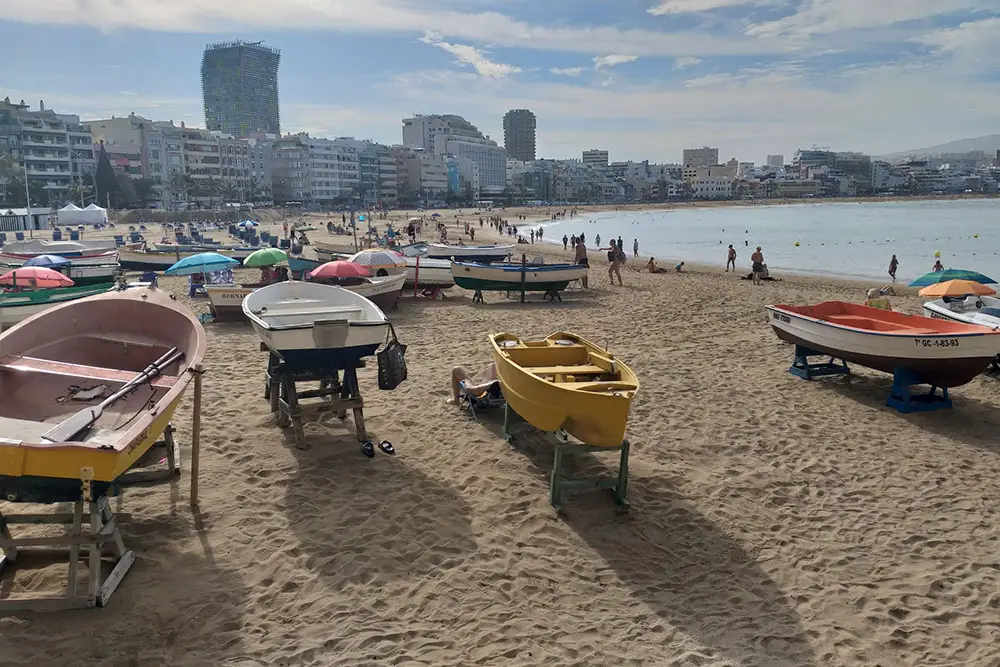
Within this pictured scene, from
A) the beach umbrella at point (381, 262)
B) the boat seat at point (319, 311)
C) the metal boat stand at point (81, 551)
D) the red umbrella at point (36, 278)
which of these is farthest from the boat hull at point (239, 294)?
the metal boat stand at point (81, 551)

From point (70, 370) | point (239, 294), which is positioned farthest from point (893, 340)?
point (239, 294)

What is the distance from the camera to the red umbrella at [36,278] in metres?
14.9

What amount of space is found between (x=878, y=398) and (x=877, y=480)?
10.8ft

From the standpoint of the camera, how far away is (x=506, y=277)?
19.3 meters

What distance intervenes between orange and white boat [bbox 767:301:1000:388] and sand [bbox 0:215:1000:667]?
0.68 meters

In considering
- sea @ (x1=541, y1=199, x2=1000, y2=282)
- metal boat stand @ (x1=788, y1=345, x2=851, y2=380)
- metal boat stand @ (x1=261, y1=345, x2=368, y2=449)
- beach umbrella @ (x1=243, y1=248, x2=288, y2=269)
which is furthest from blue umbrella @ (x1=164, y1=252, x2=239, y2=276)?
sea @ (x1=541, y1=199, x2=1000, y2=282)

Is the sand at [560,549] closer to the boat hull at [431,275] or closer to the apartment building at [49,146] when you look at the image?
the boat hull at [431,275]

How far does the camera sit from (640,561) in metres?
5.61

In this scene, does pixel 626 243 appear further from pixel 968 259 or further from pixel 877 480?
pixel 877 480

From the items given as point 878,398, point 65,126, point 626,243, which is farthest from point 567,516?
point 65,126

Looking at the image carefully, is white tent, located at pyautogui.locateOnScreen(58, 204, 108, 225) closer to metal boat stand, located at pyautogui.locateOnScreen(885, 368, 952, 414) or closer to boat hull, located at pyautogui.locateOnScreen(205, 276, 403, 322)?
boat hull, located at pyautogui.locateOnScreen(205, 276, 403, 322)

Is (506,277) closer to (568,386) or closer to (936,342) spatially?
(936,342)

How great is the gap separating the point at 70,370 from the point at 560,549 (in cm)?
508

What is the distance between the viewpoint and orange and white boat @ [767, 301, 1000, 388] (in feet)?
29.1
